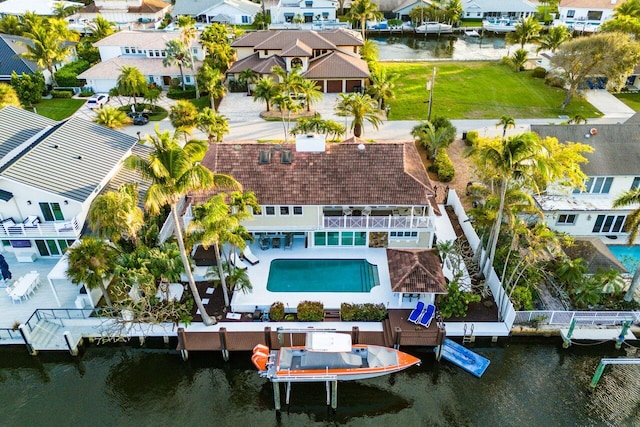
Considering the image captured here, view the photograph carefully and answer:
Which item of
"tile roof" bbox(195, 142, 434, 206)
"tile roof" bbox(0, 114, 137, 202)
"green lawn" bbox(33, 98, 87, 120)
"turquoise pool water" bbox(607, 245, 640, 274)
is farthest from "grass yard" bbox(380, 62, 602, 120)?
"green lawn" bbox(33, 98, 87, 120)

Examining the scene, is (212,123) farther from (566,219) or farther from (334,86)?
(566,219)

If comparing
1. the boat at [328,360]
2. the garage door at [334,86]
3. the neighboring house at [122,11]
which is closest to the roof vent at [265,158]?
the boat at [328,360]

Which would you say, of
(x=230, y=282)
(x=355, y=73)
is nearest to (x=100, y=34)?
(x=355, y=73)

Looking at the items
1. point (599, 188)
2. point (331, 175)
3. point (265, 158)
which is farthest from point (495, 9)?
point (265, 158)

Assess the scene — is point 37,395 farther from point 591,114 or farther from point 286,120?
point 591,114

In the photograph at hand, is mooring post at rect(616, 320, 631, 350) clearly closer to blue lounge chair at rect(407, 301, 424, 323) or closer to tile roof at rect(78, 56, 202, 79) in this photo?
blue lounge chair at rect(407, 301, 424, 323)
